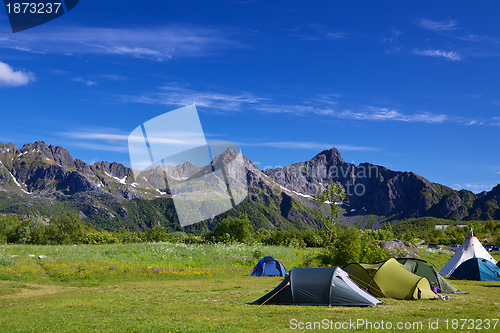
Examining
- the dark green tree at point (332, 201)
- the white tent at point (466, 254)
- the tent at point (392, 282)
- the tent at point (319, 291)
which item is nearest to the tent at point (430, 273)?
the tent at point (392, 282)

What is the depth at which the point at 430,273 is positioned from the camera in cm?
2297

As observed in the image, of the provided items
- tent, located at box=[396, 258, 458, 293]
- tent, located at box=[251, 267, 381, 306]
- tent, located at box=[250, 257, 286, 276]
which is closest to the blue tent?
tent, located at box=[396, 258, 458, 293]

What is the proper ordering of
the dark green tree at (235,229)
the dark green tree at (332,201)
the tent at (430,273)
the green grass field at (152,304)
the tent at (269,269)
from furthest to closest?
the dark green tree at (235,229)
the dark green tree at (332,201)
the tent at (269,269)
the tent at (430,273)
the green grass field at (152,304)

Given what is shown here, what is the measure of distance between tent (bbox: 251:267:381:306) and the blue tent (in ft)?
68.3

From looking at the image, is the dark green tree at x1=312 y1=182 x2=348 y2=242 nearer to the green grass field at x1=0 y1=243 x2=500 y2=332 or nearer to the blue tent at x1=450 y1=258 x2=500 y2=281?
the blue tent at x1=450 y1=258 x2=500 y2=281

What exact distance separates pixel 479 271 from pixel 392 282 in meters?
17.5

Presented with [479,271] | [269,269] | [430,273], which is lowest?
[269,269]

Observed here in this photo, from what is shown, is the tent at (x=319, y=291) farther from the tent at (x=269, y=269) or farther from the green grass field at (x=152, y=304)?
the tent at (x=269, y=269)

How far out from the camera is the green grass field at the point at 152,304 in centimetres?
1259

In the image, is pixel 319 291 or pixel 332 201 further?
pixel 332 201

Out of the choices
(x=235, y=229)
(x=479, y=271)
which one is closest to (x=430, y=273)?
(x=479, y=271)

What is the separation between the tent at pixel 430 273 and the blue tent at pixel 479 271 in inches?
434

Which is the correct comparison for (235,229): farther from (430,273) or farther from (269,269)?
(430,273)

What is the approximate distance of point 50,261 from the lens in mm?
30766
